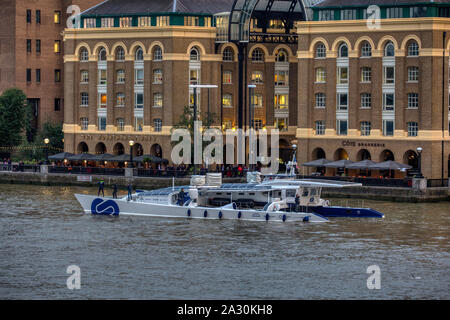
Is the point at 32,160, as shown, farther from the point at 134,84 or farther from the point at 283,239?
the point at 283,239

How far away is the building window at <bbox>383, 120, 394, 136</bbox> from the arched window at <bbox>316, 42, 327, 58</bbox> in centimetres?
960

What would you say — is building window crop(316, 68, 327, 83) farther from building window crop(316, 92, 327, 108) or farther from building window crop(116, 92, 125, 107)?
building window crop(116, 92, 125, 107)

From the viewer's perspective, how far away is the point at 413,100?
113 metres

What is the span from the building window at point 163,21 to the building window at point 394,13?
25.7 m

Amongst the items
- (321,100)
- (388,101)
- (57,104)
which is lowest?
(388,101)

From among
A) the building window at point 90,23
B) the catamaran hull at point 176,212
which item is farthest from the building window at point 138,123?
the catamaran hull at point 176,212

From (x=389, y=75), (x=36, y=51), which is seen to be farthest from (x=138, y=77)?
(x=389, y=75)

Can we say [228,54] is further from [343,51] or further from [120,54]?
[343,51]

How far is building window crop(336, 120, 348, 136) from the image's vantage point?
118m

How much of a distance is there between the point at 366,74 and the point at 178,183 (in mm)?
21235

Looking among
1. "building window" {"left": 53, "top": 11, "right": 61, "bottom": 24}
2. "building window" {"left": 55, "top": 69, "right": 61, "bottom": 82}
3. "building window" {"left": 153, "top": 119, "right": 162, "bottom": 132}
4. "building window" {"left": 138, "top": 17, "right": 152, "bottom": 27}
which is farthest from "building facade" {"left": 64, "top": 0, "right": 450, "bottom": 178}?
"building window" {"left": 55, "top": 69, "right": 61, "bottom": 82}

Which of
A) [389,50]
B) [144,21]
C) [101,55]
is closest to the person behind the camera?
[389,50]
